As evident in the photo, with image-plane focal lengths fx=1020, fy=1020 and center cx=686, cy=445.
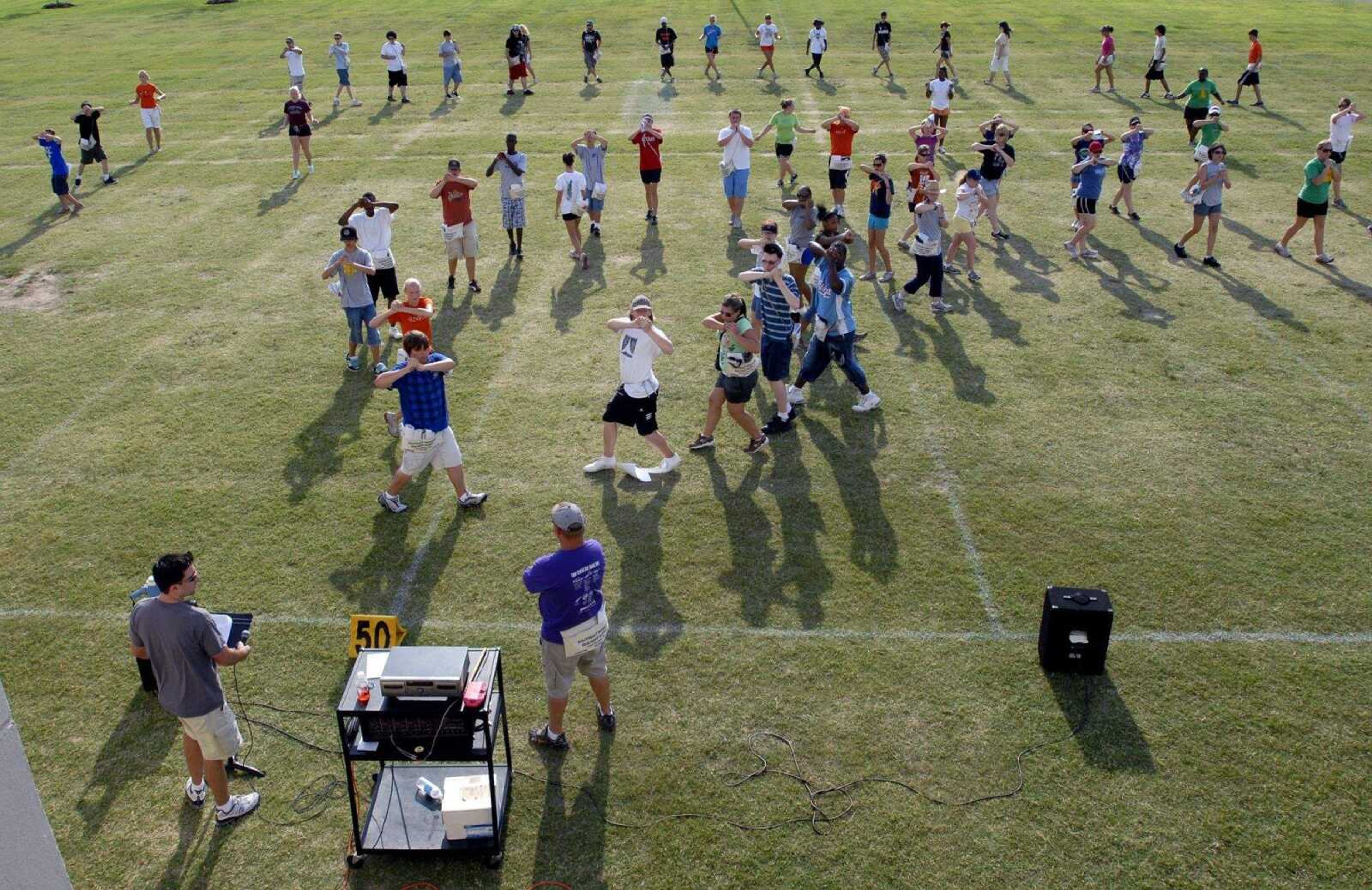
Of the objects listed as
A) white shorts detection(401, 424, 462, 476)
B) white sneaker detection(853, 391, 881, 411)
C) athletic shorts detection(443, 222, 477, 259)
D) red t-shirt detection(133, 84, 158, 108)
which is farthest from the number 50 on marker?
red t-shirt detection(133, 84, 158, 108)

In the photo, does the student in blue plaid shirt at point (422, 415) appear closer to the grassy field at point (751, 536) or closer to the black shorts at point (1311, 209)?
the grassy field at point (751, 536)

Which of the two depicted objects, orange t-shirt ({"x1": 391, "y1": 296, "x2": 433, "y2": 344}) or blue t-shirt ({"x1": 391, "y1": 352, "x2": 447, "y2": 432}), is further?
orange t-shirt ({"x1": 391, "y1": 296, "x2": 433, "y2": 344})

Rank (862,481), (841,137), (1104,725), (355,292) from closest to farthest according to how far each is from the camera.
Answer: (1104,725) → (862,481) → (355,292) → (841,137)

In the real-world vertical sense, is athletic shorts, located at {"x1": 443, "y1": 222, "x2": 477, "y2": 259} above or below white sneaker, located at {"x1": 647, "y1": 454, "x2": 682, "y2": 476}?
above

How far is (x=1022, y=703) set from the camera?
7.75 meters

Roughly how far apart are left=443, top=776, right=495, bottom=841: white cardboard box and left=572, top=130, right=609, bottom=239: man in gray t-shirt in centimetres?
1213

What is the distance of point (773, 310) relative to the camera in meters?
11.2

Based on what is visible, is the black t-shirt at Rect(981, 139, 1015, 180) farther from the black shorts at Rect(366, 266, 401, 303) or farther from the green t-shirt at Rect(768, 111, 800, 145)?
the black shorts at Rect(366, 266, 401, 303)

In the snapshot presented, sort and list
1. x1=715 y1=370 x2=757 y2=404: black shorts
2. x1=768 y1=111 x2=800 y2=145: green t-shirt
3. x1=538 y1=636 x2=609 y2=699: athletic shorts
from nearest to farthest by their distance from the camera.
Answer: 1. x1=538 y1=636 x2=609 y2=699: athletic shorts
2. x1=715 y1=370 x2=757 y2=404: black shorts
3. x1=768 y1=111 x2=800 y2=145: green t-shirt

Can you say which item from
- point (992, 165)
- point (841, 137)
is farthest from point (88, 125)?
point (992, 165)

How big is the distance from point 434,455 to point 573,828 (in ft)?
14.1

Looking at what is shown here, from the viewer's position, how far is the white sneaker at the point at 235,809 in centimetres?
684

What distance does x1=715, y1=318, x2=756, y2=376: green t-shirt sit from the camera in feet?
34.5

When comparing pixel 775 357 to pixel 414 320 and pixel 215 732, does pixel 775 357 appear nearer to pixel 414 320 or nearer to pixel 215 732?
pixel 414 320
